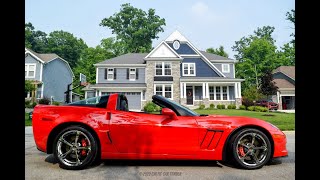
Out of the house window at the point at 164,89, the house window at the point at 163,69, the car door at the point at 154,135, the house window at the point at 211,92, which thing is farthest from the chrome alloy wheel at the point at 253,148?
the house window at the point at 211,92

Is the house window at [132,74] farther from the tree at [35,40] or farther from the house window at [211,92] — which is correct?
the tree at [35,40]

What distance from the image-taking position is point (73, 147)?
366cm

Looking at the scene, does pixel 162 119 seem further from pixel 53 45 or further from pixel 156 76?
pixel 53 45

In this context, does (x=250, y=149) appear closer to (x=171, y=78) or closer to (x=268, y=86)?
(x=268, y=86)

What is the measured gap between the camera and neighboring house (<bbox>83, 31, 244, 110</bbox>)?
93.6 ft

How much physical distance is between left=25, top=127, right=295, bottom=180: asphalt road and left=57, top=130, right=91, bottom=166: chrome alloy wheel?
0.62ft

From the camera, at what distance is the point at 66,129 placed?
12.2 ft

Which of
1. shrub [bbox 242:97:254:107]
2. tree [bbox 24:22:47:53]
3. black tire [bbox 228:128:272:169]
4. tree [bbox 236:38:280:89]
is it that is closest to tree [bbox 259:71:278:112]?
shrub [bbox 242:97:254:107]

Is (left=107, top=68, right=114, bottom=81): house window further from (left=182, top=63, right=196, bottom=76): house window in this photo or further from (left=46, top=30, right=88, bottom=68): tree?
(left=46, top=30, right=88, bottom=68): tree

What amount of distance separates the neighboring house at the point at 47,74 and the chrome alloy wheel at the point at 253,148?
1255 inches

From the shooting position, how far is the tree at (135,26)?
58.5 metres

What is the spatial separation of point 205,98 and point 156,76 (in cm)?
658

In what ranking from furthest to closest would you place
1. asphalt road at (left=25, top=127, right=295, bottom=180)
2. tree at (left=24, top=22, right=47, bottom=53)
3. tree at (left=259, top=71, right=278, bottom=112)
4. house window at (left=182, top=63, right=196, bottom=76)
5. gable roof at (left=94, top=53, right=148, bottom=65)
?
tree at (left=24, top=22, right=47, bottom=53), gable roof at (left=94, top=53, right=148, bottom=65), house window at (left=182, top=63, right=196, bottom=76), tree at (left=259, top=71, right=278, bottom=112), asphalt road at (left=25, top=127, right=295, bottom=180)
